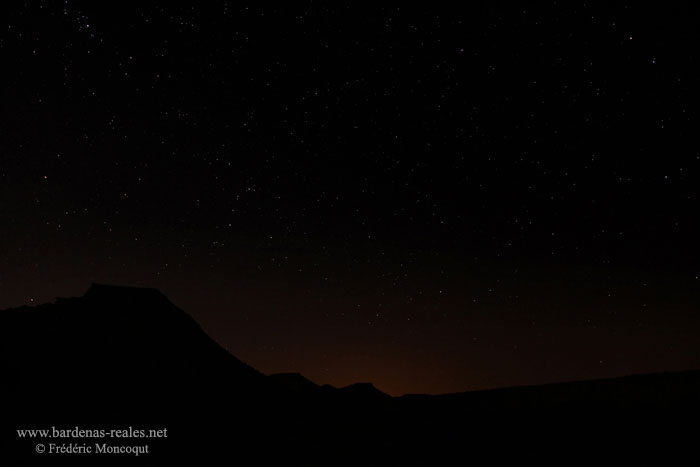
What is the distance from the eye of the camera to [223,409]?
19625 mm

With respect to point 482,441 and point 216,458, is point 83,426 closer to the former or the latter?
point 216,458

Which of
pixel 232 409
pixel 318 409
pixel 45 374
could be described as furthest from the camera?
pixel 318 409

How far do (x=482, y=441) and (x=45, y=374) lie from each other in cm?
1464

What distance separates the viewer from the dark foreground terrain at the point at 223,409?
15.8m

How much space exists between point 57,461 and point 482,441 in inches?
511

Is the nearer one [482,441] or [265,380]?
[482,441]

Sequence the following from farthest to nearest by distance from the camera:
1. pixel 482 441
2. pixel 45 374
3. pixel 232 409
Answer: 1. pixel 232 409
2. pixel 482 441
3. pixel 45 374

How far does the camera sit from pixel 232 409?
1995cm

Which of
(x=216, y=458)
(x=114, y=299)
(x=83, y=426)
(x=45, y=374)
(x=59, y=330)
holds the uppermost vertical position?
(x=114, y=299)

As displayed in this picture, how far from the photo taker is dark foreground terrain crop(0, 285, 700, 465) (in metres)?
15.8

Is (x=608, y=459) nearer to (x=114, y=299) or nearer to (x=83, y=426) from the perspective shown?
(x=83, y=426)

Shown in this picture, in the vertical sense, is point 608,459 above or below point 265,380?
below

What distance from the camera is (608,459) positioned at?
15.8 m

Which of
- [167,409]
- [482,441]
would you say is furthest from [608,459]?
[167,409]
